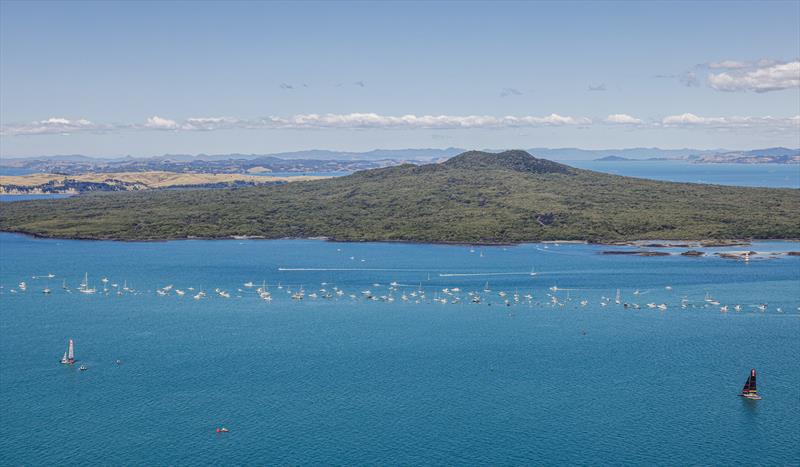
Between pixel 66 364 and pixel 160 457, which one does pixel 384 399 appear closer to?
pixel 160 457

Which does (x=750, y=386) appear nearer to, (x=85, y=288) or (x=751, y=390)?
(x=751, y=390)

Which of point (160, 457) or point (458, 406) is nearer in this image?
point (160, 457)

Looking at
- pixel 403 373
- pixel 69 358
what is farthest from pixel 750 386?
pixel 69 358

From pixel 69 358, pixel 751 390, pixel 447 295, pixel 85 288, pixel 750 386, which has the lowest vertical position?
pixel 69 358

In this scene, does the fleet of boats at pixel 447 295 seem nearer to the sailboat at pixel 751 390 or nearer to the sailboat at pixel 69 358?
the sailboat at pixel 69 358

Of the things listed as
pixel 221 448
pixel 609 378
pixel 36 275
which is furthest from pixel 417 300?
pixel 36 275

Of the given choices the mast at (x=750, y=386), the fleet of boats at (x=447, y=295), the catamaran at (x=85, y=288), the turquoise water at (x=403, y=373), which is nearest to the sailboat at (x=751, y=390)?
the mast at (x=750, y=386)

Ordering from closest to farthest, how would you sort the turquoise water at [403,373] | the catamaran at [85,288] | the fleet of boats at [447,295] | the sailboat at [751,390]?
the turquoise water at [403,373], the sailboat at [751,390], the fleet of boats at [447,295], the catamaran at [85,288]

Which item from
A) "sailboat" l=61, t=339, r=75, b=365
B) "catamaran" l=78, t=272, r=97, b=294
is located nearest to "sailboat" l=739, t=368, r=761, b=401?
"sailboat" l=61, t=339, r=75, b=365
